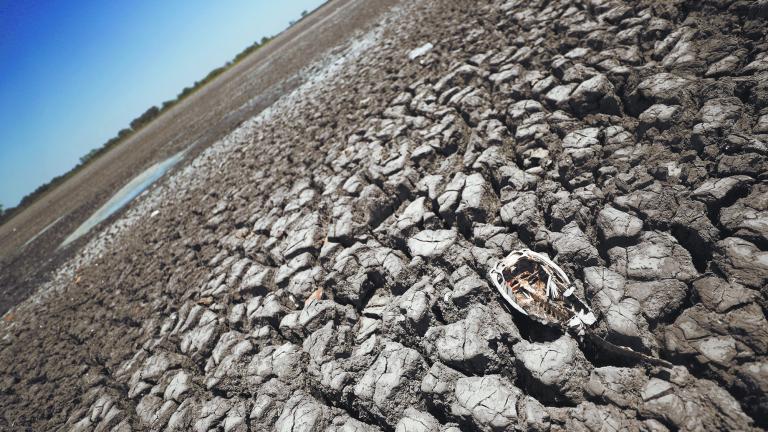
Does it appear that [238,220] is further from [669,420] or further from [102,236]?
[102,236]

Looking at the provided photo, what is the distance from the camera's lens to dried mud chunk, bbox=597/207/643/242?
78.8 inches

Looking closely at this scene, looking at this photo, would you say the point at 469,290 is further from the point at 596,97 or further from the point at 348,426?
the point at 596,97

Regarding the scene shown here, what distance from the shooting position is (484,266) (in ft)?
7.44

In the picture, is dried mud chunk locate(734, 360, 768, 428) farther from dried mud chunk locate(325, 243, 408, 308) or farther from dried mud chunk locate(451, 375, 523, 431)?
dried mud chunk locate(325, 243, 408, 308)

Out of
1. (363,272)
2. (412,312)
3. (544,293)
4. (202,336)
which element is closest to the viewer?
(544,293)

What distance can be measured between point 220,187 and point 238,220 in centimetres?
194

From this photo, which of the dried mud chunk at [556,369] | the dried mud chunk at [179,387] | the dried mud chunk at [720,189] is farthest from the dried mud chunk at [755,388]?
the dried mud chunk at [179,387]

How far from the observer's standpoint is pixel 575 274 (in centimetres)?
204

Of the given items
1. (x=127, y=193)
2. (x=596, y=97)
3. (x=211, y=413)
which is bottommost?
(x=211, y=413)

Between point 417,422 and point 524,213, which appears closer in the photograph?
point 417,422

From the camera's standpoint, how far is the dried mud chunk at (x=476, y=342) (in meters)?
1.83

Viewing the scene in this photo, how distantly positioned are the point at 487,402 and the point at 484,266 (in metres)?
0.84

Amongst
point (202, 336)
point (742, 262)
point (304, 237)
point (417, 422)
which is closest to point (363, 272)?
point (304, 237)

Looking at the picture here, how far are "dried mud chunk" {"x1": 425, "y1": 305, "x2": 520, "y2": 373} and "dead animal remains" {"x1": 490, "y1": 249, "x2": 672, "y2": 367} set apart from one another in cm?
15
